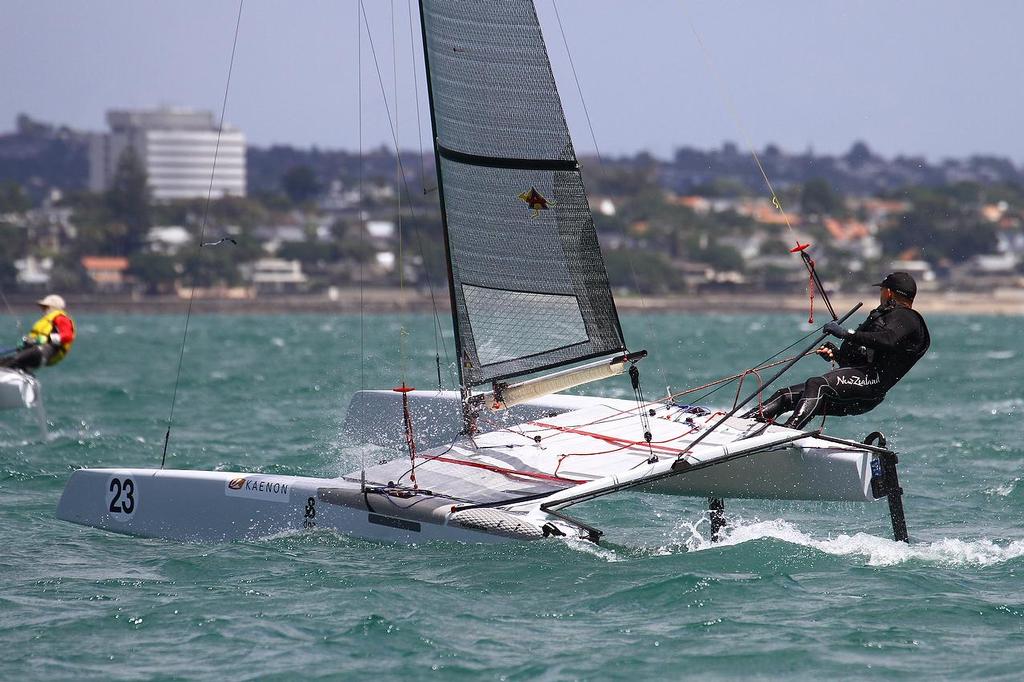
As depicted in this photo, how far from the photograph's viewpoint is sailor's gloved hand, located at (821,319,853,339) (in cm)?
560

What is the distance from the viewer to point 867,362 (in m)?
5.96

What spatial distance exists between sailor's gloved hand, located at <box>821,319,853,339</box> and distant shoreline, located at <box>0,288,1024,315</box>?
2284 inches

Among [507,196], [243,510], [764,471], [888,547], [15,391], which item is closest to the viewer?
[888,547]

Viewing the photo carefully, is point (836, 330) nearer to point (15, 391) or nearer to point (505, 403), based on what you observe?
point (505, 403)

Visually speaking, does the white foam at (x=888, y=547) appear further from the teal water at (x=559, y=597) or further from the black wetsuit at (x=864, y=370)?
the black wetsuit at (x=864, y=370)

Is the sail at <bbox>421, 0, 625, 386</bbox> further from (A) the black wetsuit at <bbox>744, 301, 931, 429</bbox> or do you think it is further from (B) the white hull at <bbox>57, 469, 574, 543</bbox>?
(A) the black wetsuit at <bbox>744, 301, 931, 429</bbox>

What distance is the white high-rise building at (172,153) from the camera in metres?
126

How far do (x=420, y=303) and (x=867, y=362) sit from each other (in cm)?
6739

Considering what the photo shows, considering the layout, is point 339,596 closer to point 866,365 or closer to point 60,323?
point 866,365

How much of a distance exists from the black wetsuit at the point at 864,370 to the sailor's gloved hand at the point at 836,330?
28 millimetres

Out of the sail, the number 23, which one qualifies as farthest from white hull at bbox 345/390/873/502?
the number 23

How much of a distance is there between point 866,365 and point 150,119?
446ft

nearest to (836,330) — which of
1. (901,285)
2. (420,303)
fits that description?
(901,285)

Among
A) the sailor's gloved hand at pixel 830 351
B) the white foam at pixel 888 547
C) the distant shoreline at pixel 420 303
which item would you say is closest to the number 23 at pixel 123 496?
the white foam at pixel 888 547
